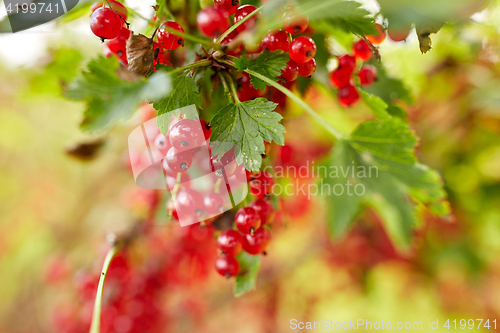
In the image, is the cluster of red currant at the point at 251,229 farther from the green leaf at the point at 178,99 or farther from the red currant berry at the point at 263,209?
the green leaf at the point at 178,99

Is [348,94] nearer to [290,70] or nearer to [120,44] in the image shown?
[290,70]

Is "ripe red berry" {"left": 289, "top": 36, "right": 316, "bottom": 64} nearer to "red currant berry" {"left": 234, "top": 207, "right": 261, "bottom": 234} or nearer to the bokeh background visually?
"red currant berry" {"left": 234, "top": 207, "right": 261, "bottom": 234}

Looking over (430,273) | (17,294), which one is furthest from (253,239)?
(17,294)

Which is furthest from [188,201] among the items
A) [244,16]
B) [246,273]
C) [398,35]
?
[398,35]

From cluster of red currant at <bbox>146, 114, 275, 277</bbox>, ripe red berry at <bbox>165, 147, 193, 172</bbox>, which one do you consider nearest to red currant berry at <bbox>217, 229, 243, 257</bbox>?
cluster of red currant at <bbox>146, 114, 275, 277</bbox>

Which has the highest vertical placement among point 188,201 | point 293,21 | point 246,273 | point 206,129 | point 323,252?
point 293,21

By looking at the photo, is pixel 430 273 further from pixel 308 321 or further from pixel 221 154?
pixel 221 154
